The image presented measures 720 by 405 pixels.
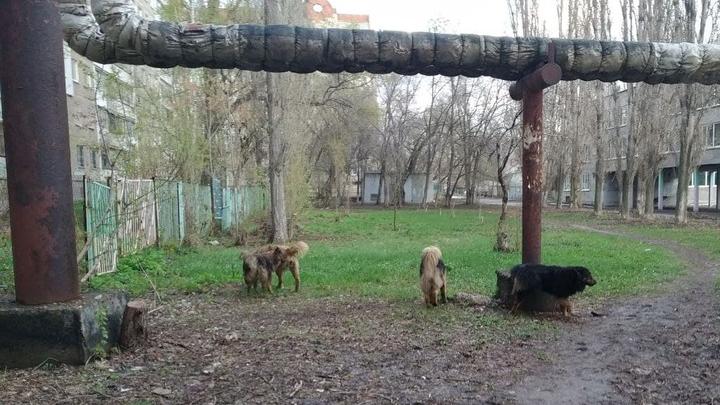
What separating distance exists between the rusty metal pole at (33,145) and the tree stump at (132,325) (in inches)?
27.1

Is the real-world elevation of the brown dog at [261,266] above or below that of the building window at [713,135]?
below

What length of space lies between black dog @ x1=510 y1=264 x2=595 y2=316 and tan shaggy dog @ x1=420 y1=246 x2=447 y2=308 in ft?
3.47

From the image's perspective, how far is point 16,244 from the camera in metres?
5.28

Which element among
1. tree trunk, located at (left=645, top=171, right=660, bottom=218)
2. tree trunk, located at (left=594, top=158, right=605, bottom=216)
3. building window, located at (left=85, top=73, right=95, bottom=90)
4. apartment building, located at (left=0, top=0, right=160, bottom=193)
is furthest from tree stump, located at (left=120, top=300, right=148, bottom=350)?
tree trunk, located at (left=594, top=158, right=605, bottom=216)

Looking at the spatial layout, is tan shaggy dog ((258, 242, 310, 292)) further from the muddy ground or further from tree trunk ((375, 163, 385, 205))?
tree trunk ((375, 163, 385, 205))

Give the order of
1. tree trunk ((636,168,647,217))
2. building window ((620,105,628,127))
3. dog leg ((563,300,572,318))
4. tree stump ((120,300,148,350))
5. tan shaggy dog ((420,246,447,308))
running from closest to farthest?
tree stump ((120,300,148,350)), dog leg ((563,300,572,318)), tan shaggy dog ((420,246,447,308)), tree trunk ((636,168,647,217)), building window ((620,105,628,127))

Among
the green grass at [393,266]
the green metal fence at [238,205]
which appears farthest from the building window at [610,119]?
the green metal fence at [238,205]

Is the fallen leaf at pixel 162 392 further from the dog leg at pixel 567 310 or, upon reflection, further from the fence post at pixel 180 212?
the fence post at pixel 180 212

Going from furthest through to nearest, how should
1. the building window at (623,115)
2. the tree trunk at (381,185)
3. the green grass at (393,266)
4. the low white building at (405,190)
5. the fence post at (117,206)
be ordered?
the low white building at (405,190) → the tree trunk at (381,185) → the building window at (623,115) → the fence post at (117,206) → the green grass at (393,266)

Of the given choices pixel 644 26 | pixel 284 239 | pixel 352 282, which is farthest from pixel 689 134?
pixel 352 282

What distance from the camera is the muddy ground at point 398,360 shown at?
466cm

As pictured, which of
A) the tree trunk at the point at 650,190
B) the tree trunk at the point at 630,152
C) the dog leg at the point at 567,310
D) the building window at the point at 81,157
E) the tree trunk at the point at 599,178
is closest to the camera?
the dog leg at the point at 567,310

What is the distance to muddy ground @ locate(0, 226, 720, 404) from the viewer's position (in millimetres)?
4656

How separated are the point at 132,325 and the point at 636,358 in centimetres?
538
